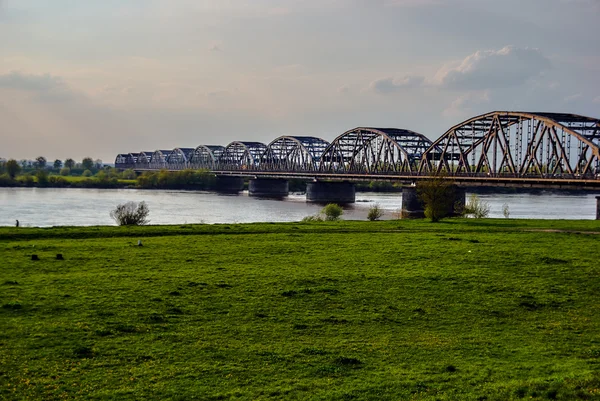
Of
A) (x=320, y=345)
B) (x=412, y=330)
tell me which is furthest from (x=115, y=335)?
(x=412, y=330)

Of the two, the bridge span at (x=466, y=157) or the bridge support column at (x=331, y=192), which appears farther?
the bridge support column at (x=331, y=192)

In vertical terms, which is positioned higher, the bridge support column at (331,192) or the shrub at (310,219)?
the bridge support column at (331,192)

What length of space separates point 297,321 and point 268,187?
141782mm

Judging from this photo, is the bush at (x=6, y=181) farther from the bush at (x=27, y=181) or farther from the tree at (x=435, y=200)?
the tree at (x=435, y=200)

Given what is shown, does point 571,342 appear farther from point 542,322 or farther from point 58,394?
point 58,394

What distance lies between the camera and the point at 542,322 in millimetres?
18062

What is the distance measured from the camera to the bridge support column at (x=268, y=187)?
157 meters

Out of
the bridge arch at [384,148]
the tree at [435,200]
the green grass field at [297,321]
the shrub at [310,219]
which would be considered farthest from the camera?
the bridge arch at [384,148]

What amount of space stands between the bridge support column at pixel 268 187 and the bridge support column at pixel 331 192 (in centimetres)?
2421

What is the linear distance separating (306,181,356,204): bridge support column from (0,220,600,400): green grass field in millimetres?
100532

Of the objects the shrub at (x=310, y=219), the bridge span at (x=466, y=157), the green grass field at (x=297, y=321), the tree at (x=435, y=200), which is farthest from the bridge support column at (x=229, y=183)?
the green grass field at (x=297, y=321)

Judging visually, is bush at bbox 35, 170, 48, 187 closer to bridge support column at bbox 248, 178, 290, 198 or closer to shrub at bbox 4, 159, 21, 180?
shrub at bbox 4, 159, 21, 180

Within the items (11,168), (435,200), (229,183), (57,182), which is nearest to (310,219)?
(435,200)

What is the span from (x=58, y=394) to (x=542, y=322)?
12441 millimetres
